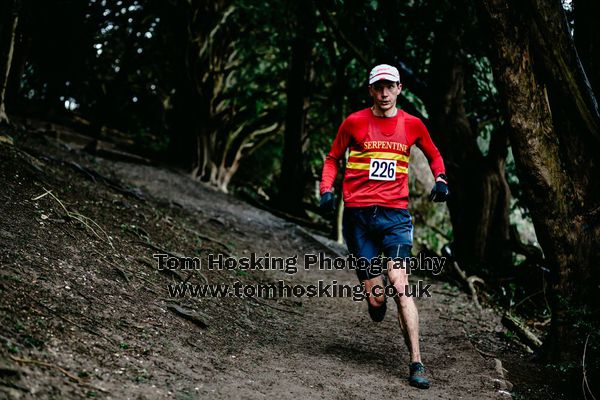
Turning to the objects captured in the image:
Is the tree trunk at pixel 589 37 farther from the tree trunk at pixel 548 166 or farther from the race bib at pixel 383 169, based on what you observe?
the race bib at pixel 383 169

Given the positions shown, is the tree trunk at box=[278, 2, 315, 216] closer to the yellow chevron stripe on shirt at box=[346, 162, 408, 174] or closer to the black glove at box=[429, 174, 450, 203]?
the yellow chevron stripe on shirt at box=[346, 162, 408, 174]

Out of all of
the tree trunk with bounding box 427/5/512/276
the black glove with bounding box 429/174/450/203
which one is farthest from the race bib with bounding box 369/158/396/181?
the tree trunk with bounding box 427/5/512/276

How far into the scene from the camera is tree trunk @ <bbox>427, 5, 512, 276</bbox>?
9758 mm

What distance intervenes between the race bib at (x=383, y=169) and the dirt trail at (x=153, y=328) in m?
1.54

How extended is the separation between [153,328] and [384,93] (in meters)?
2.58

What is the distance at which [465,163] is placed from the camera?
9.80 metres

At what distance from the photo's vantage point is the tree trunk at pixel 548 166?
5039 millimetres

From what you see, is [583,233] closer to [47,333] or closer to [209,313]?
[209,313]

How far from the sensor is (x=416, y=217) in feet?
55.6

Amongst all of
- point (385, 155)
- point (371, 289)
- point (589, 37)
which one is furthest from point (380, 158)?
point (589, 37)

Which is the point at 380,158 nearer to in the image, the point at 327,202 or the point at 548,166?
the point at 327,202

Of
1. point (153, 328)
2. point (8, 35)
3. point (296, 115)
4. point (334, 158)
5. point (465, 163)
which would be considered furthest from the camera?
point (296, 115)

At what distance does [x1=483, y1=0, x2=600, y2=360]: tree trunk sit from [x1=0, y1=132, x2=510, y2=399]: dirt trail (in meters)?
0.93

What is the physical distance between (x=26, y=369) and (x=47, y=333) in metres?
0.51
